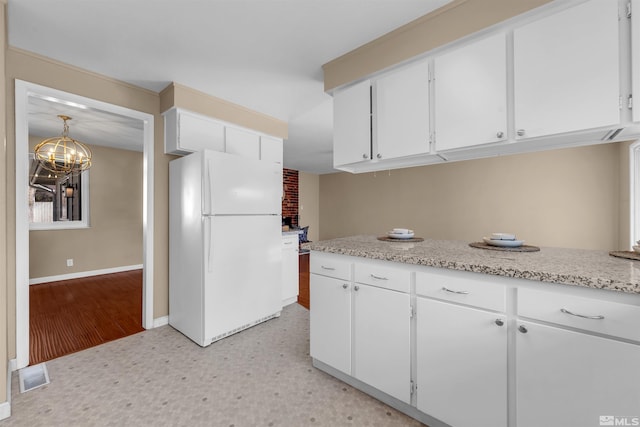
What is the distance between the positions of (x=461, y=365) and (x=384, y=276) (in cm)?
56

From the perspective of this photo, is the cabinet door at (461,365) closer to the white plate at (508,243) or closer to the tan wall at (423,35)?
the white plate at (508,243)

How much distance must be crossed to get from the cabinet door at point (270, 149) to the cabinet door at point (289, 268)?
1031mm

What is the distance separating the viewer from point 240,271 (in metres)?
2.69

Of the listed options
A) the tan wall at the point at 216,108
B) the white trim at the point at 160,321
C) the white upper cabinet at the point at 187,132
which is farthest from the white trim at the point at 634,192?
the white trim at the point at 160,321

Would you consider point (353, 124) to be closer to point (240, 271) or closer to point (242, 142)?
point (242, 142)

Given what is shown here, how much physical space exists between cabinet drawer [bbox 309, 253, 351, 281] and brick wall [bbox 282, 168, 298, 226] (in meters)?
5.69

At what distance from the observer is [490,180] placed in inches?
190

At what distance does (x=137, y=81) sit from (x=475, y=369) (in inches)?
135

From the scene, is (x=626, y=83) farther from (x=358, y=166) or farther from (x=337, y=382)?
(x=337, y=382)

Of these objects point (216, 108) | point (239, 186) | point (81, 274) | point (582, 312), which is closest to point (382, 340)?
point (582, 312)

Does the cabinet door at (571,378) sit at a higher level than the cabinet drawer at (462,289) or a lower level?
lower

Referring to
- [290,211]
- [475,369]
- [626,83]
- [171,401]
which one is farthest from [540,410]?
[290,211]

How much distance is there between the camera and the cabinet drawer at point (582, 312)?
0.99m

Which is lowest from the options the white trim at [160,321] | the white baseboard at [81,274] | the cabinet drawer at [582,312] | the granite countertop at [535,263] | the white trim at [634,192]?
the white trim at [160,321]
